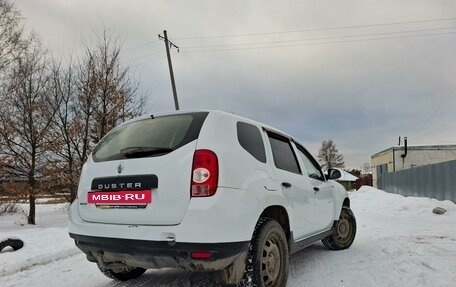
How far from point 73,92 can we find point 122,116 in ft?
6.82

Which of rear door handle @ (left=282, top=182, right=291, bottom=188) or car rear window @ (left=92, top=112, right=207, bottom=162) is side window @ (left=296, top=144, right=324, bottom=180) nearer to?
rear door handle @ (left=282, top=182, right=291, bottom=188)

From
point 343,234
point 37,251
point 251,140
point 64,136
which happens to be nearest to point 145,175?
point 251,140

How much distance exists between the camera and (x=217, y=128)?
11.7 ft

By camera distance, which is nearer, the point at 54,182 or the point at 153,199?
the point at 153,199

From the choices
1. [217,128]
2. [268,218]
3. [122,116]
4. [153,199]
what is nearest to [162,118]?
[217,128]

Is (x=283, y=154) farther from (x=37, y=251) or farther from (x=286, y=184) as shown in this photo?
(x=37, y=251)

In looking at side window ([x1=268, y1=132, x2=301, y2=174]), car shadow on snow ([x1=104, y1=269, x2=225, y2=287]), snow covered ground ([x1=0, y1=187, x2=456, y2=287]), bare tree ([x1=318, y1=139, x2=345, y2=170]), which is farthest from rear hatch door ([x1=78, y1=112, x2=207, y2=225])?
bare tree ([x1=318, y1=139, x2=345, y2=170])

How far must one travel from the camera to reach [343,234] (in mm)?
6762

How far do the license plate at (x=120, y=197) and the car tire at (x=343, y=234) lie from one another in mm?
4021

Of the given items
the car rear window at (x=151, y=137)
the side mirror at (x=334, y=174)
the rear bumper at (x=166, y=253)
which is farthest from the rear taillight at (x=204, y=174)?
the side mirror at (x=334, y=174)

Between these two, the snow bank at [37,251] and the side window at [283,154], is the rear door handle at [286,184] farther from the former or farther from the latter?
the snow bank at [37,251]

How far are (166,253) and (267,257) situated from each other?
1112 millimetres

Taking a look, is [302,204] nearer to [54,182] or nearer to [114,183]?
[114,183]

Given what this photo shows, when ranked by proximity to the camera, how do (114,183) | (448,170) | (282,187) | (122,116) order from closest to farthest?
1. (114,183)
2. (282,187)
3. (122,116)
4. (448,170)
